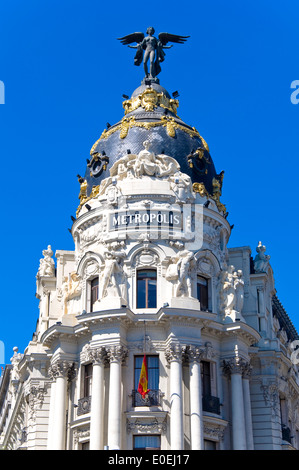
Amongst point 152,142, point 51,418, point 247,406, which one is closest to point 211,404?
point 247,406

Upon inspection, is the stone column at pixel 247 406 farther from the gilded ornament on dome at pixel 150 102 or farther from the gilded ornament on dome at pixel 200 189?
the gilded ornament on dome at pixel 150 102

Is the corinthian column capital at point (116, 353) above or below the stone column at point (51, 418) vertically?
above

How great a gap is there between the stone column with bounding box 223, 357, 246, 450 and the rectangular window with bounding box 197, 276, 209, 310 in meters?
3.36

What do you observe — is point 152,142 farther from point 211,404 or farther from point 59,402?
point 59,402

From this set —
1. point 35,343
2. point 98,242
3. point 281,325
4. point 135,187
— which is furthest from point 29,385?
point 281,325

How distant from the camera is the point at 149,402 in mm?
43469

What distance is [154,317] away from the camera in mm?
44781

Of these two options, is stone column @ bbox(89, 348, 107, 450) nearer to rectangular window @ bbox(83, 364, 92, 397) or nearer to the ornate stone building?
the ornate stone building

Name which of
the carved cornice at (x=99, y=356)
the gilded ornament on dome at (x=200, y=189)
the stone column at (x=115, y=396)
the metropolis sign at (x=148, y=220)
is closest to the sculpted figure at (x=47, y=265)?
the metropolis sign at (x=148, y=220)

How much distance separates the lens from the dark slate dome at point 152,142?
50.4 meters

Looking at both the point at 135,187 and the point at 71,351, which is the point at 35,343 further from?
the point at 135,187

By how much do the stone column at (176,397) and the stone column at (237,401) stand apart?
3617 millimetres

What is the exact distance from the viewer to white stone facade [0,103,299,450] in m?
43.6

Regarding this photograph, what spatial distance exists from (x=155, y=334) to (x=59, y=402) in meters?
6.27
